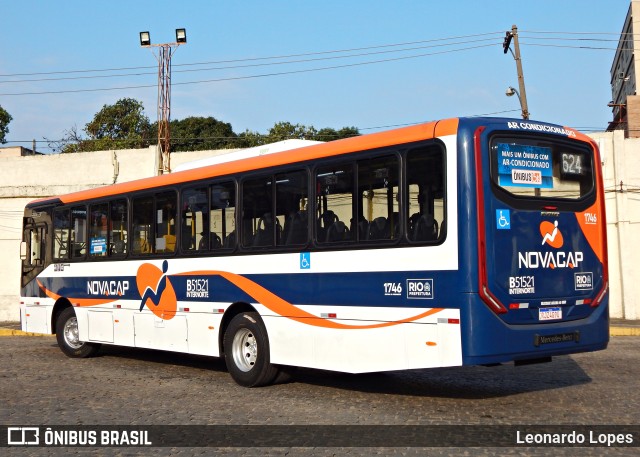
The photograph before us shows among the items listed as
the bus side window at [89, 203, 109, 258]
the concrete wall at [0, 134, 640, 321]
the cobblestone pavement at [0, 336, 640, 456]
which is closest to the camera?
the cobblestone pavement at [0, 336, 640, 456]

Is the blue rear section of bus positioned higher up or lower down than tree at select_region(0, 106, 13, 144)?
lower down

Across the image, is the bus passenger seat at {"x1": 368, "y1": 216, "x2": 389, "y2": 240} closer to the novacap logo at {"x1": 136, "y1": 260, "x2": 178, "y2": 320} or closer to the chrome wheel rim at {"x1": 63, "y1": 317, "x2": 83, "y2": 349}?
the novacap logo at {"x1": 136, "y1": 260, "x2": 178, "y2": 320}

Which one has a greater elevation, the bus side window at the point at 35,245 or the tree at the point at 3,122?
the tree at the point at 3,122

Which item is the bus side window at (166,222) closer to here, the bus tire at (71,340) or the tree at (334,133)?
the bus tire at (71,340)

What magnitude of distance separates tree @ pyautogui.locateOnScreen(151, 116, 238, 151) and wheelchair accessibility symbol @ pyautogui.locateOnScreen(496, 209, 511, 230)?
59934 millimetres

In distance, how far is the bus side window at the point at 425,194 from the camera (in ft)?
28.4

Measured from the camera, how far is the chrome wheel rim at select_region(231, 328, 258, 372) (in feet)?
36.7

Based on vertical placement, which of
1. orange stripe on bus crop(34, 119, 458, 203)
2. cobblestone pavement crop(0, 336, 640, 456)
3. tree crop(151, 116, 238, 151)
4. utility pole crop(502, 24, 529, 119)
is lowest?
cobblestone pavement crop(0, 336, 640, 456)

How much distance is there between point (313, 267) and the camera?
33.4 feet

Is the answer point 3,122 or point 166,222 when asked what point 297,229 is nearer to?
point 166,222

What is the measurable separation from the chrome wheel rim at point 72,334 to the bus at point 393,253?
10.4ft

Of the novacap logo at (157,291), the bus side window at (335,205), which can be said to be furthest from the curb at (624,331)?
the bus side window at (335,205)

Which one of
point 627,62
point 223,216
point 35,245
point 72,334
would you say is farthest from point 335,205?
point 627,62

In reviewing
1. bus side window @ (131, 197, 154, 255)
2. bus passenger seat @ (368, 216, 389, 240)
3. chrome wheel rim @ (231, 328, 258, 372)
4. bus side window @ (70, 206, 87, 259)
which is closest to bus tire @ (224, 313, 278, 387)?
chrome wheel rim @ (231, 328, 258, 372)
